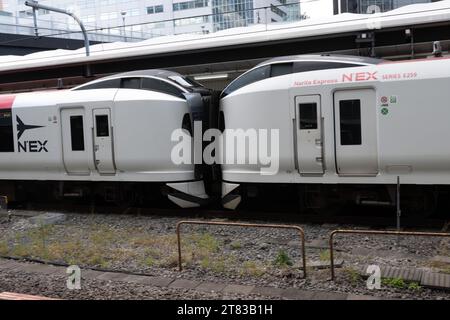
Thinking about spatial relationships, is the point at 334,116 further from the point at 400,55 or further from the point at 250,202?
the point at 400,55

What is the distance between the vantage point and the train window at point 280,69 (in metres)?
10.4

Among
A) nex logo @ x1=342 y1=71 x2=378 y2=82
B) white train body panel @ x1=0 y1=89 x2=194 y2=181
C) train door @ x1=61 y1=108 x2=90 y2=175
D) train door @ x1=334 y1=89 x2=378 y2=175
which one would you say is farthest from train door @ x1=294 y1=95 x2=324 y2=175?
train door @ x1=61 y1=108 x2=90 y2=175

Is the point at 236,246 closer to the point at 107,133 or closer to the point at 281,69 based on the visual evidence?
the point at 281,69

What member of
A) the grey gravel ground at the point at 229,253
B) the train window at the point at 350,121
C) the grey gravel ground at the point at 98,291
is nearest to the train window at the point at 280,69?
the train window at the point at 350,121

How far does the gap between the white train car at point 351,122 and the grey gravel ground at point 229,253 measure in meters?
1.15

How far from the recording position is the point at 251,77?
35.6 ft

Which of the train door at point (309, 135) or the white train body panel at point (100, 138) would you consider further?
the white train body panel at point (100, 138)

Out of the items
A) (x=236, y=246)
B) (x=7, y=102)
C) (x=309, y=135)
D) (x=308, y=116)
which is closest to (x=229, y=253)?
(x=236, y=246)

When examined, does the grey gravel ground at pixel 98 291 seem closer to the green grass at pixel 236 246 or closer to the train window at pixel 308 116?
the green grass at pixel 236 246

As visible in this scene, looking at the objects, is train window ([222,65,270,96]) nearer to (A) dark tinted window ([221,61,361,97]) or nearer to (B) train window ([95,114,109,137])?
(A) dark tinted window ([221,61,361,97])

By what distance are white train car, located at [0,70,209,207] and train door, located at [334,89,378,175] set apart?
10.7 ft

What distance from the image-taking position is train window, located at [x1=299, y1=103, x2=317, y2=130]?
9.98m

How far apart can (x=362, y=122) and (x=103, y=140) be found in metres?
5.74

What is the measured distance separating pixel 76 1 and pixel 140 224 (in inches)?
3862
